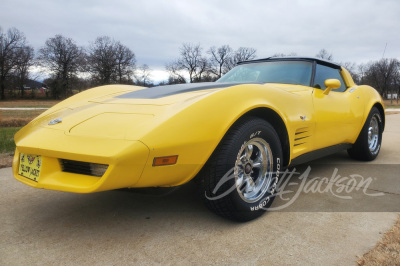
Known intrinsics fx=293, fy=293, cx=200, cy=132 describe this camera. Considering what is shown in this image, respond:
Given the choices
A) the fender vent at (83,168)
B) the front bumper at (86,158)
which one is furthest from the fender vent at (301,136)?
the fender vent at (83,168)

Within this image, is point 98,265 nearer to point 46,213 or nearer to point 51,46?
point 46,213

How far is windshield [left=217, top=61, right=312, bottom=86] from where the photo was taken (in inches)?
114

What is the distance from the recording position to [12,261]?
152 cm

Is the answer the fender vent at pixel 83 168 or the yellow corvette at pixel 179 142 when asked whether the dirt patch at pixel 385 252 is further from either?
the fender vent at pixel 83 168

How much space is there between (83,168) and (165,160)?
18.6 inches

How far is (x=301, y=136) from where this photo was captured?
2432mm

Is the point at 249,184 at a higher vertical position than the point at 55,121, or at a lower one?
lower

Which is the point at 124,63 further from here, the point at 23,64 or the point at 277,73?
the point at 277,73

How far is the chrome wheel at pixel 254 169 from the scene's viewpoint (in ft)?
6.50

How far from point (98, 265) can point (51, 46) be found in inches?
2034

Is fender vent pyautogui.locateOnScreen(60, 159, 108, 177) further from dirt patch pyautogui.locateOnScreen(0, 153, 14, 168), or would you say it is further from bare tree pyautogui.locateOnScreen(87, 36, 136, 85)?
bare tree pyautogui.locateOnScreen(87, 36, 136, 85)

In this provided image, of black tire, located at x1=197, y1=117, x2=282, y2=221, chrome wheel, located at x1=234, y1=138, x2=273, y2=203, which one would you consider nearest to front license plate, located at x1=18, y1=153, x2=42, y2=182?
black tire, located at x1=197, y1=117, x2=282, y2=221

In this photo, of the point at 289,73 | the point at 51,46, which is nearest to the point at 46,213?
the point at 289,73

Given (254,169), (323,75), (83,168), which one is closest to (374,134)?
(323,75)
